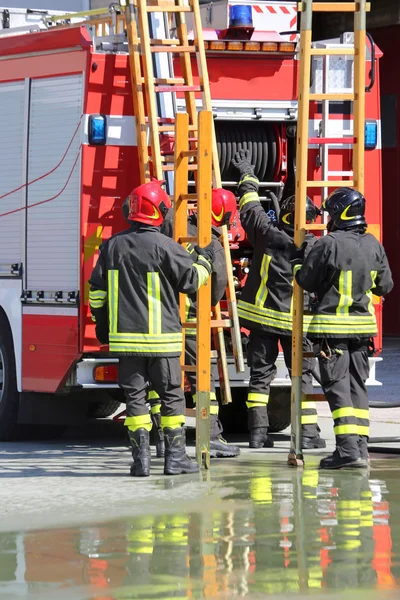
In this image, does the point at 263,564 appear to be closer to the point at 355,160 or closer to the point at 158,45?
the point at 355,160

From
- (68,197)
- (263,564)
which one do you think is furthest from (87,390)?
(263,564)

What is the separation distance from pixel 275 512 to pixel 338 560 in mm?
1128

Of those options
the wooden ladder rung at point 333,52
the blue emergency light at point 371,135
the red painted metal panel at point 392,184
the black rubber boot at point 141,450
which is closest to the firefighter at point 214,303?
the black rubber boot at point 141,450

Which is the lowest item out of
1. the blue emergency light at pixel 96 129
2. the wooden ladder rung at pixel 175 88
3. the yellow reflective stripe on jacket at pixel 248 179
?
the yellow reflective stripe on jacket at pixel 248 179

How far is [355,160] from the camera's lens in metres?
8.52

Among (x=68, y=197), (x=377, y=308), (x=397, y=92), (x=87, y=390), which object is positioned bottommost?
(x=87, y=390)

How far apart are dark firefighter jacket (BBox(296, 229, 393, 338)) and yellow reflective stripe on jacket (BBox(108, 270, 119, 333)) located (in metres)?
1.09

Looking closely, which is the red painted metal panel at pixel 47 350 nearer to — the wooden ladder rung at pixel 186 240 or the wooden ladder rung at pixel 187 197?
the wooden ladder rung at pixel 186 240

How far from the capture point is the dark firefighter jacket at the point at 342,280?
8.11 meters

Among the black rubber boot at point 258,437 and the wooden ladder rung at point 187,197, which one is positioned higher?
the wooden ladder rung at point 187,197

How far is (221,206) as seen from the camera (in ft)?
29.0

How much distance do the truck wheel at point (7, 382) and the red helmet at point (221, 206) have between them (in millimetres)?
1867

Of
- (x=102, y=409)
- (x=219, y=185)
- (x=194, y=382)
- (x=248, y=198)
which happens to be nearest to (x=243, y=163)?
(x=248, y=198)

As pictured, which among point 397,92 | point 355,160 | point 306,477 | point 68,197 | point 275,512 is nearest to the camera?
point 275,512
